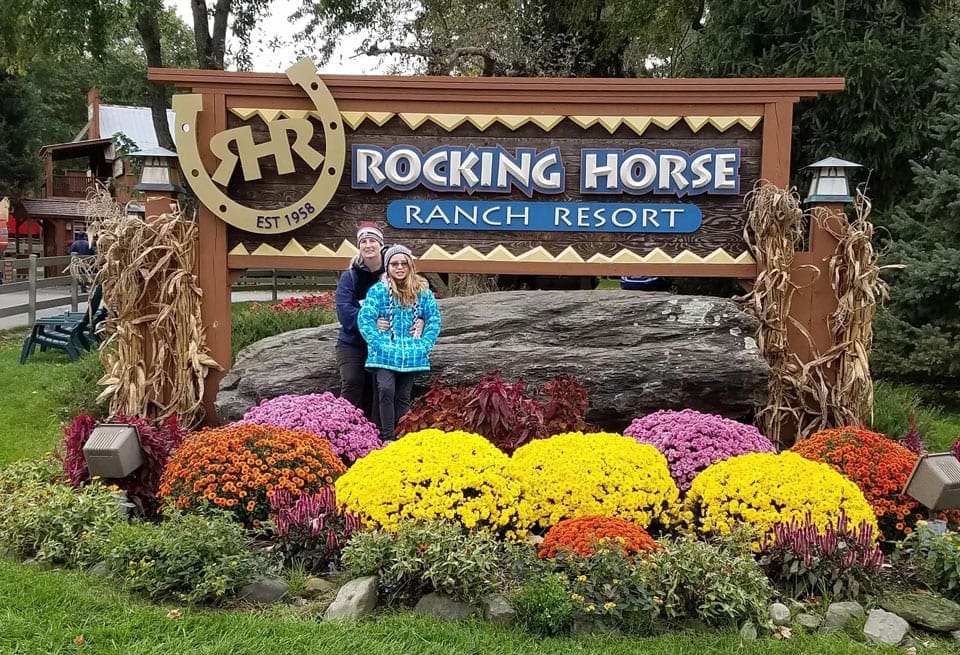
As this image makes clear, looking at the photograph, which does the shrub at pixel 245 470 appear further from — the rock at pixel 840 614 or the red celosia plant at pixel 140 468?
the rock at pixel 840 614

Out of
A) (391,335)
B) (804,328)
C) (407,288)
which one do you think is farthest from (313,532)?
(804,328)

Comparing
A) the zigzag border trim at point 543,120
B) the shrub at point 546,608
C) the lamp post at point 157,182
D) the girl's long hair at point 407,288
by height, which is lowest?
the shrub at point 546,608

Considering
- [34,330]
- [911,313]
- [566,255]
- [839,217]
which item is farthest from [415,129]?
[34,330]

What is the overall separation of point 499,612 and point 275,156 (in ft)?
13.6

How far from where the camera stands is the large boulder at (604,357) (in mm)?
5609

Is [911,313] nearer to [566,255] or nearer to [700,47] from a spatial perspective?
[566,255]

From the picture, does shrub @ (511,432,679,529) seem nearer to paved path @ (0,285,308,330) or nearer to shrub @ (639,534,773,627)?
shrub @ (639,534,773,627)

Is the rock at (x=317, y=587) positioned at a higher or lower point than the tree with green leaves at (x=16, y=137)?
lower

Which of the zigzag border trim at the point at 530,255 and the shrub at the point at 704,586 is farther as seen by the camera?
the zigzag border trim at the point at 530,255

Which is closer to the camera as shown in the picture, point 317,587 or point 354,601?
point 354,601

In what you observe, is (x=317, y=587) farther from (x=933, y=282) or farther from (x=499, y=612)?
(x=933, y=282)

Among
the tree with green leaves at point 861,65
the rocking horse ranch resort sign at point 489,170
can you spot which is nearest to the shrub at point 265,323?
the rocking horse ranch resort sign at point 489,170

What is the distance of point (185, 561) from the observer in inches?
136

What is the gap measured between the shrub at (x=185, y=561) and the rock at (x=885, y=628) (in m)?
2.64
